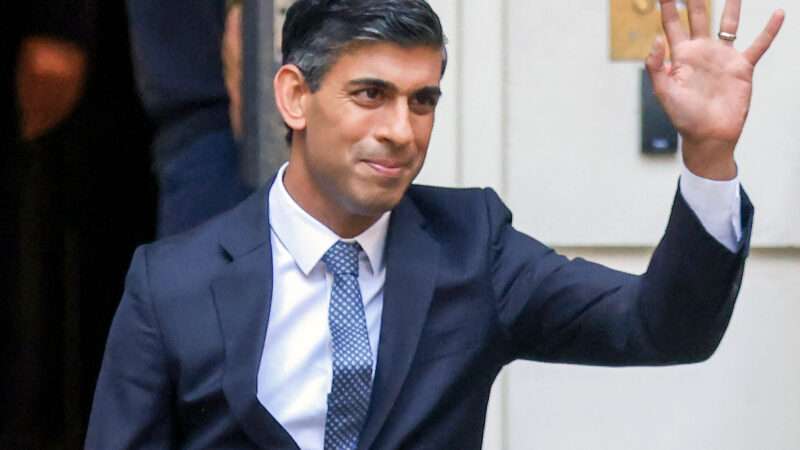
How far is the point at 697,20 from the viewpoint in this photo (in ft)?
9.45

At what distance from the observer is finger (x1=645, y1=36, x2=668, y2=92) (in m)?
2.85

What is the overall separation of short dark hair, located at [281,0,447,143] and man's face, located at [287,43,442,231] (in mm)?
17

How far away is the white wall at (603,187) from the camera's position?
4.45m

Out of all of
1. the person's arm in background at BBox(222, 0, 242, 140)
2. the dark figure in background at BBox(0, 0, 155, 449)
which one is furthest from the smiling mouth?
the dark figure in background at BBox(0, 0, 155, 449)

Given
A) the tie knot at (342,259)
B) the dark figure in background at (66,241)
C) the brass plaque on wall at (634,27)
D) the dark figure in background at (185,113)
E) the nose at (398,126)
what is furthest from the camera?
the dark figure in background at (66,241)

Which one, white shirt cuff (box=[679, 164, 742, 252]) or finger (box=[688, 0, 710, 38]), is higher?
finger (box=[688, 0, 710, 38])

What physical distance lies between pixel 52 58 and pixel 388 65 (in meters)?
3.07

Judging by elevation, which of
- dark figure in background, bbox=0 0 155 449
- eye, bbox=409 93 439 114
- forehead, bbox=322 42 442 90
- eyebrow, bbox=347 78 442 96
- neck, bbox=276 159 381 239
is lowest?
dark figure in background, bbox=0 0 155 449

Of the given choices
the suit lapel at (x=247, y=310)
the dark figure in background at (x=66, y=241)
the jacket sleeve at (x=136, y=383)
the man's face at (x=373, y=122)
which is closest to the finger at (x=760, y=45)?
the man's face at (x=373, y=122)

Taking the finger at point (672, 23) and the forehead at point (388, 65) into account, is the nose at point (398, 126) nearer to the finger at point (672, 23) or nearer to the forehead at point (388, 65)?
the forehead at point (388, 65)

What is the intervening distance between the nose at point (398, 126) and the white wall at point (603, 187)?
4.67 feet

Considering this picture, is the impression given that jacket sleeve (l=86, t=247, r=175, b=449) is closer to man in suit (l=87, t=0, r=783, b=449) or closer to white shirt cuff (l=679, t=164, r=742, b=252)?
man in suit (l=87, t=0, r=783, b=449)

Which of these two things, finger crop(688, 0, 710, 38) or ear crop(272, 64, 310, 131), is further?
ear crop(272, 64, 310, 131)

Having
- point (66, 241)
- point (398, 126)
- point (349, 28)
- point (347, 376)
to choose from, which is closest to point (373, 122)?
point (398, 126)
